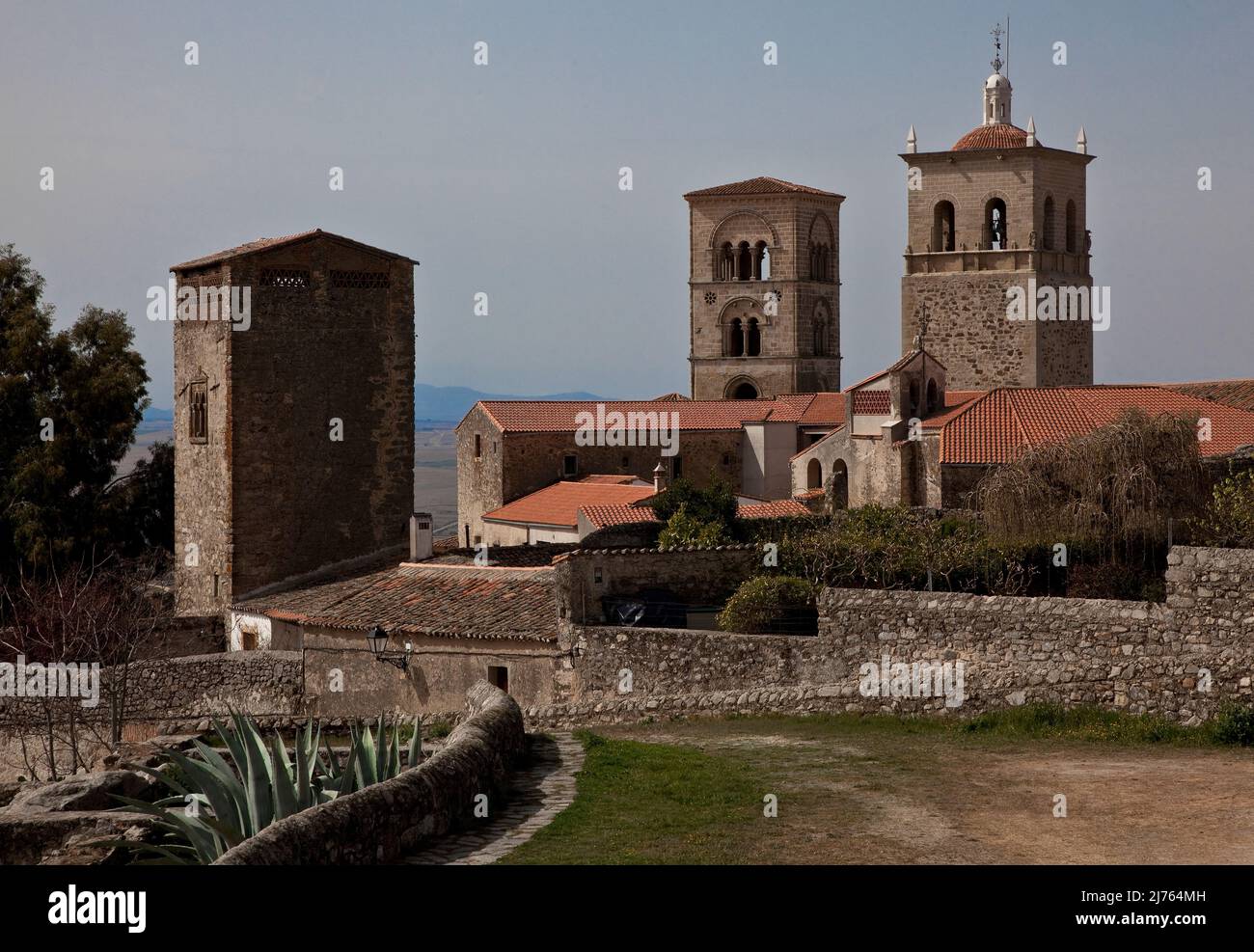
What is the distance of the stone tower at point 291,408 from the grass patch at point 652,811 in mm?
18564

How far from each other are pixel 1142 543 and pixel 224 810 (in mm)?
14949

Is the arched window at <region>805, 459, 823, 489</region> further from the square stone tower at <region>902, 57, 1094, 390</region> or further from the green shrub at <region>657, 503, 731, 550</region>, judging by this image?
the green shrub at <region>657, 503, 731, 550</region>

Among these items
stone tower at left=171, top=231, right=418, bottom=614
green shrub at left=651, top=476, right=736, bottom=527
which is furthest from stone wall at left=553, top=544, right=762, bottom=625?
stone tower at left=171, top=231, right=418, bottom=614

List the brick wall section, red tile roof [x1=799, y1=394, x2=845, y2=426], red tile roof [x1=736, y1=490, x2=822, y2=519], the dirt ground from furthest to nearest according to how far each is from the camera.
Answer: red tile roof [x1=799, y1=394, x2=845, y2=426] → red tile roof [x1=736, y1=490, x2=822, y2=519] → the brick wall section → the dirt ground

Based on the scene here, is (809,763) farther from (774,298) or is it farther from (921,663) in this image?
(774,298)

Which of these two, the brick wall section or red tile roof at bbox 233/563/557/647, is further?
red tile roof at bbox 233/563/557/647

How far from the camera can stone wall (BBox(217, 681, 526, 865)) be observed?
9328 millimetres

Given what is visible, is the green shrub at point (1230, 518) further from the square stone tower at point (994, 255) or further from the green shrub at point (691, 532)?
the square stone tower at point (994, 255)

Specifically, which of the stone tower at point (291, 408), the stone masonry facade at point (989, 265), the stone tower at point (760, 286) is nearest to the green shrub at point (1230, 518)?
the stone tower at point (291, 408)

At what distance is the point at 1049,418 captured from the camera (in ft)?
118

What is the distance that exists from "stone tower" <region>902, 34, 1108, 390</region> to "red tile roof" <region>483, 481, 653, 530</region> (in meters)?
14.4

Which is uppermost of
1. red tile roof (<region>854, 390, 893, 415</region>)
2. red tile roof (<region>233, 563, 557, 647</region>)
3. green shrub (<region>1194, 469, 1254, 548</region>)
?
red tile roof (<region>854, 390, 893, 415</region>)

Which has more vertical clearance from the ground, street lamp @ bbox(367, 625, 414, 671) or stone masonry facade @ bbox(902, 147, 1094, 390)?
stone masonry facade @ bbox(902, 147, 1094, 390)

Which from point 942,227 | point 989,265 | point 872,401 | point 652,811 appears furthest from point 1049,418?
point 652,811
